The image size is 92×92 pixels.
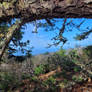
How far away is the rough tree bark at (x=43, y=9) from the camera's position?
7.14 feet

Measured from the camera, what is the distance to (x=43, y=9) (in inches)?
89.1

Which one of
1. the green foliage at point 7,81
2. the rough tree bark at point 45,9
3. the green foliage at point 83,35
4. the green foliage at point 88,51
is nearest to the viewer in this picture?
the rough tree bark at point 45,9

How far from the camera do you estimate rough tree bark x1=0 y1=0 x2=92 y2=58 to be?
7.14 feet

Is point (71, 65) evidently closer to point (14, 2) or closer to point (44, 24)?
point (44, 24)

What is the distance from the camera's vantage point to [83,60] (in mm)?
6938

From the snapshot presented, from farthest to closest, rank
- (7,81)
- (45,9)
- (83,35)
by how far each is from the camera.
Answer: (7,81) → (83,35) → (45,9)

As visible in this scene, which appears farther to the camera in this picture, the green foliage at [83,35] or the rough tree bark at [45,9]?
the green foliage at [83,35]

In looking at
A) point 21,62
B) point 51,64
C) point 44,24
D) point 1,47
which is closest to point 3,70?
point 21,62

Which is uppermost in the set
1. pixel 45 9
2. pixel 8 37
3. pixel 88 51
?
pixel 45 9

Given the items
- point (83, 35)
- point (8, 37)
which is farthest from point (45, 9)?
point (83, 35)

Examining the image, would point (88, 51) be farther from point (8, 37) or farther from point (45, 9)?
point (8, 37)

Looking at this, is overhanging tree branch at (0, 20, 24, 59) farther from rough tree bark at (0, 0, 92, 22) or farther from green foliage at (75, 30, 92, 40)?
green foliage at (75, 30, 92, 40)

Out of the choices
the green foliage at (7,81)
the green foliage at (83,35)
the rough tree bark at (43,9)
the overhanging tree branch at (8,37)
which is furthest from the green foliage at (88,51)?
the overhanging tree branch at (8,37)

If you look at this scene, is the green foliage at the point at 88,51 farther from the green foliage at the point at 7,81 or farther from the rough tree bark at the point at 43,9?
the rough tree bark at the point at 43,9
